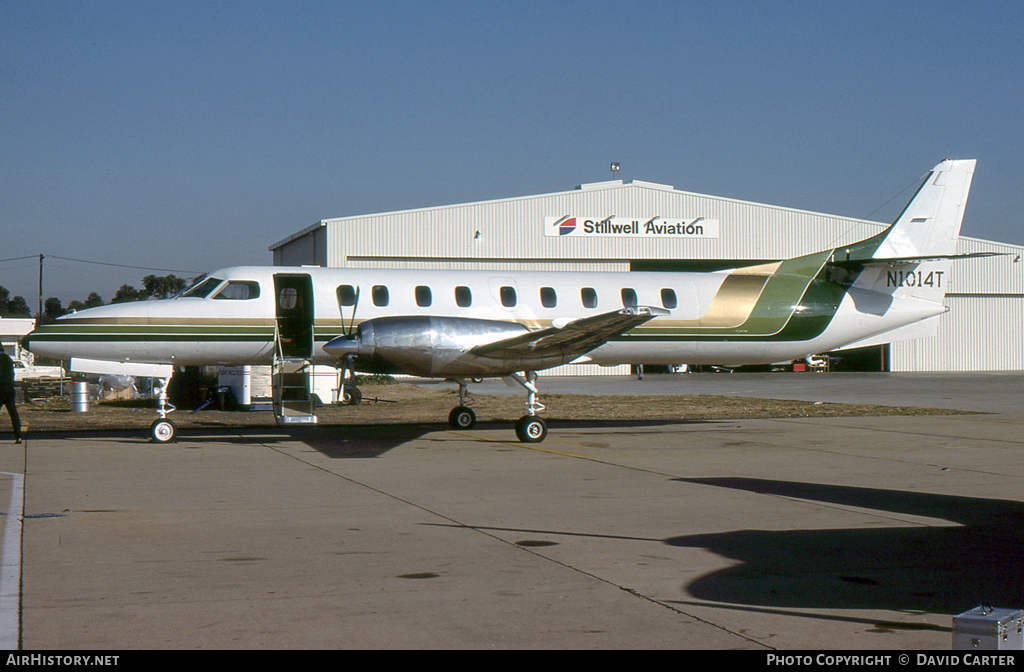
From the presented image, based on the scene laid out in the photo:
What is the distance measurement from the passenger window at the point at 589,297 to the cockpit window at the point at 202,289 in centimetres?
684

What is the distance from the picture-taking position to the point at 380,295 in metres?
17.2

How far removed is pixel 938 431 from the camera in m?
18.1

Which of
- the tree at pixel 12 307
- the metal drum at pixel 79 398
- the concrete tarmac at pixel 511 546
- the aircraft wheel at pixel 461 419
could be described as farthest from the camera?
the tree at pixel 12 307

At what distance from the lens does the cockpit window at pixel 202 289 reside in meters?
16.7

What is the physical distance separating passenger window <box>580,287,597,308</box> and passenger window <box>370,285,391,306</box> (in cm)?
384

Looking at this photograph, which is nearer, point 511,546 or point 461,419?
point 511,546

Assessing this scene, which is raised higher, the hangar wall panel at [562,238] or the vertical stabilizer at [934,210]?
the hangar wall panel at [562,238]

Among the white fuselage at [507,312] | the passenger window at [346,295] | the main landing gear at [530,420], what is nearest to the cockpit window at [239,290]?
the white fuselage at [507,312]

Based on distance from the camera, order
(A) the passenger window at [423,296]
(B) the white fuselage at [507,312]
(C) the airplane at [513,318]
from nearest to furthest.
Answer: (C) the airplane at [513,318] → (B) the white fuselage at [507,312] → (A) the passenger window at [423,296]

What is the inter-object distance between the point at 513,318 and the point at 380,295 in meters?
2.54

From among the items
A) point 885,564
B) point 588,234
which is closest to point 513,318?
point 885,564

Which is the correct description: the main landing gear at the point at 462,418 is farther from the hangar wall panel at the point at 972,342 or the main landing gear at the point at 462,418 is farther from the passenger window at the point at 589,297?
the hangar wall panel at the point at 972,342

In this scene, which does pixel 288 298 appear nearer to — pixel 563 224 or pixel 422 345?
pixel 422 345
